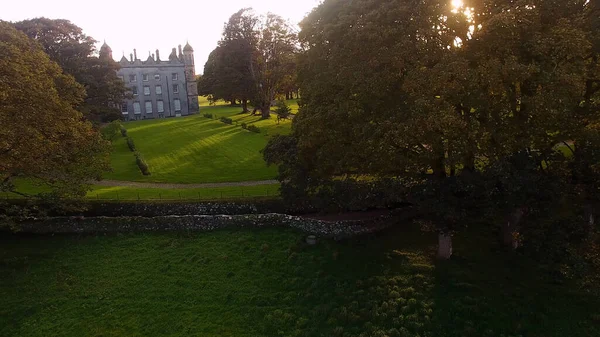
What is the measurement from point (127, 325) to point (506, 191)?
51.5 feet

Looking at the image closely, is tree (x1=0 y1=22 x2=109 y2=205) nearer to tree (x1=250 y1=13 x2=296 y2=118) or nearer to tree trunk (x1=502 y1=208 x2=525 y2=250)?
tree trunk (x1=502 y1=208 x2=525 y2=250)

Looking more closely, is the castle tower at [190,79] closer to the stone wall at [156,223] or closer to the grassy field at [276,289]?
the stone wall at [156,223]

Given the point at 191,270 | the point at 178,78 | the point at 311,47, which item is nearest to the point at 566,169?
the point at 311,47

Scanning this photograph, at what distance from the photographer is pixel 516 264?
19031mm

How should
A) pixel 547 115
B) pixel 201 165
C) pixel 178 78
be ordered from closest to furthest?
1. pixel 547 115
2. pixel 201 165
3. pixel 178 78

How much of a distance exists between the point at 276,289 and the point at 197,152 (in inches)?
1027

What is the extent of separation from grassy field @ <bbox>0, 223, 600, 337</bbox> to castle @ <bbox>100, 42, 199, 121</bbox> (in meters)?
56.7

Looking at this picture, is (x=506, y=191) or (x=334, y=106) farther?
(x=334, y=106)

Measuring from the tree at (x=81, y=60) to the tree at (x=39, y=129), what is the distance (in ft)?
81.4

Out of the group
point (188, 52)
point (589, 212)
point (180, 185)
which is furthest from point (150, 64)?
point (589, 212)

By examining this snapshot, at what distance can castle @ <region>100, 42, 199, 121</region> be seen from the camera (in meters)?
75.9

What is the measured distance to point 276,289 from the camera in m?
19.0

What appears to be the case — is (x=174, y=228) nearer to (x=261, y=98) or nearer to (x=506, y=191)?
(x=506, y=191)

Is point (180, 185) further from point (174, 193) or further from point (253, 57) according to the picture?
point (253, 57)
